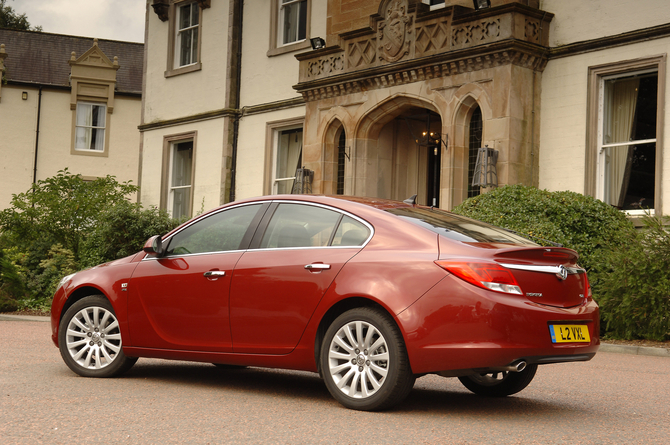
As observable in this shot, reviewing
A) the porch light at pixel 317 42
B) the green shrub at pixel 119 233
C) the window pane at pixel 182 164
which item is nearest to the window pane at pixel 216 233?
the green shrub at pixel 119 233

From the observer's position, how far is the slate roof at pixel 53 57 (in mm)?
34094

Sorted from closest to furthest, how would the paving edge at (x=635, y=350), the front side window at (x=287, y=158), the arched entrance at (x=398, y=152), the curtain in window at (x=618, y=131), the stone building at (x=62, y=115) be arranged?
the paving edge at (x=635, y=350) → the curtain in window at (x=618, y=131) → the arched entrance at (x=398, y=152) → the front side window at (x=287, y=158) → the stone building at (x=62, y=115)

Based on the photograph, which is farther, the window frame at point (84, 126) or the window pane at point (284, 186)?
the window frame at point (84, 126)

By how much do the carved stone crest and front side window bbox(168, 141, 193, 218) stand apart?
8780mm

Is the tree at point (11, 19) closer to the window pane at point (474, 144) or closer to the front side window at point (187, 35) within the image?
the front side window at point (187, 35)

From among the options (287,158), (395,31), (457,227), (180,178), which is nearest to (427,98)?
(395,31)

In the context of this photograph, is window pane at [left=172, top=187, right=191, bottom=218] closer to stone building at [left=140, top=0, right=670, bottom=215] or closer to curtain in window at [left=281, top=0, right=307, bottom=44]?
stone building at [left=140, top=0, right=670, bottom=215]

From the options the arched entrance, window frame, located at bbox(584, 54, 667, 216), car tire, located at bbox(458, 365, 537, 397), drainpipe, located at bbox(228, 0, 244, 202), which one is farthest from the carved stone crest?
car tire, located at bbox(458, 365, 537, 397)

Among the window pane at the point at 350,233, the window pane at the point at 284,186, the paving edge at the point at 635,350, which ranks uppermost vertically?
the window pane at the point at 284,186

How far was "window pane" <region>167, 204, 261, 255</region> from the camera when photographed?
6641 millimetres

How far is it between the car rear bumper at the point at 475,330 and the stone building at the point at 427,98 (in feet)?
28.6

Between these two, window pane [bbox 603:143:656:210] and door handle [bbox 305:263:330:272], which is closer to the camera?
door handle [bbox 305:263:330:272]

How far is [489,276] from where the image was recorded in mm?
5254

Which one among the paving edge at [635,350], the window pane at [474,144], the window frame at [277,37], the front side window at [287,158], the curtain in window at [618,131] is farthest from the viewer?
the front side window at [287,158]
